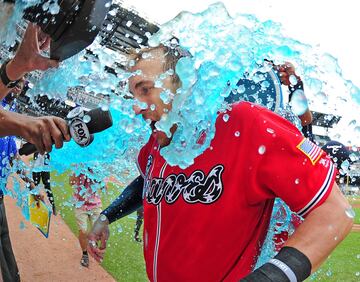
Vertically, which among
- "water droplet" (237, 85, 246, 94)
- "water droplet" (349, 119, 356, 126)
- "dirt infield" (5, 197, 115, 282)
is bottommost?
"dirt infield" (5, 197, 115, 282)

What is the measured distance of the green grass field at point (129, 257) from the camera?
4777 mm

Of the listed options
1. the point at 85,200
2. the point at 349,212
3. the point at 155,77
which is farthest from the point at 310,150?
the point at 85,200

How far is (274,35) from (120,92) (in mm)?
706

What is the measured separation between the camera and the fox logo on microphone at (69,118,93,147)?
5.77 ft

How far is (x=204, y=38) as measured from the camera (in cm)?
152

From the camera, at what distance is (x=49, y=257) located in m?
4.85

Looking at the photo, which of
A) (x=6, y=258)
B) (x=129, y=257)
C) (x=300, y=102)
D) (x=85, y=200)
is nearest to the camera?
(x=300, y=102)

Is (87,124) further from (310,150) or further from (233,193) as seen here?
(310,150)

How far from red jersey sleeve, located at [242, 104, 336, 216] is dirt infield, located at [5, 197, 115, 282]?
332 centimetres

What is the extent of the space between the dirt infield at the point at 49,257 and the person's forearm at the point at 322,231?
3417mm

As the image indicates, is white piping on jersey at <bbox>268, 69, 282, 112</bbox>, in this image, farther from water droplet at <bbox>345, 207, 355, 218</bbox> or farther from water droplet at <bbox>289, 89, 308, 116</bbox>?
water droplet at <bbox>345, 207, 355, 218</bbox>

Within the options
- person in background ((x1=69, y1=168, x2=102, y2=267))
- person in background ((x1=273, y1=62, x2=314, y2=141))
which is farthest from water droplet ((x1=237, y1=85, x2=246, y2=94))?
person in background ((x1=69, y1=168, x2=102, y2=267))

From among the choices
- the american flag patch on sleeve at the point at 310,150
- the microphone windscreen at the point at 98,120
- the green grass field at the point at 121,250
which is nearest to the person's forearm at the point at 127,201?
the microphone windscreen at the point at 98,120

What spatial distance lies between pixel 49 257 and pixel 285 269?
13.5ft
